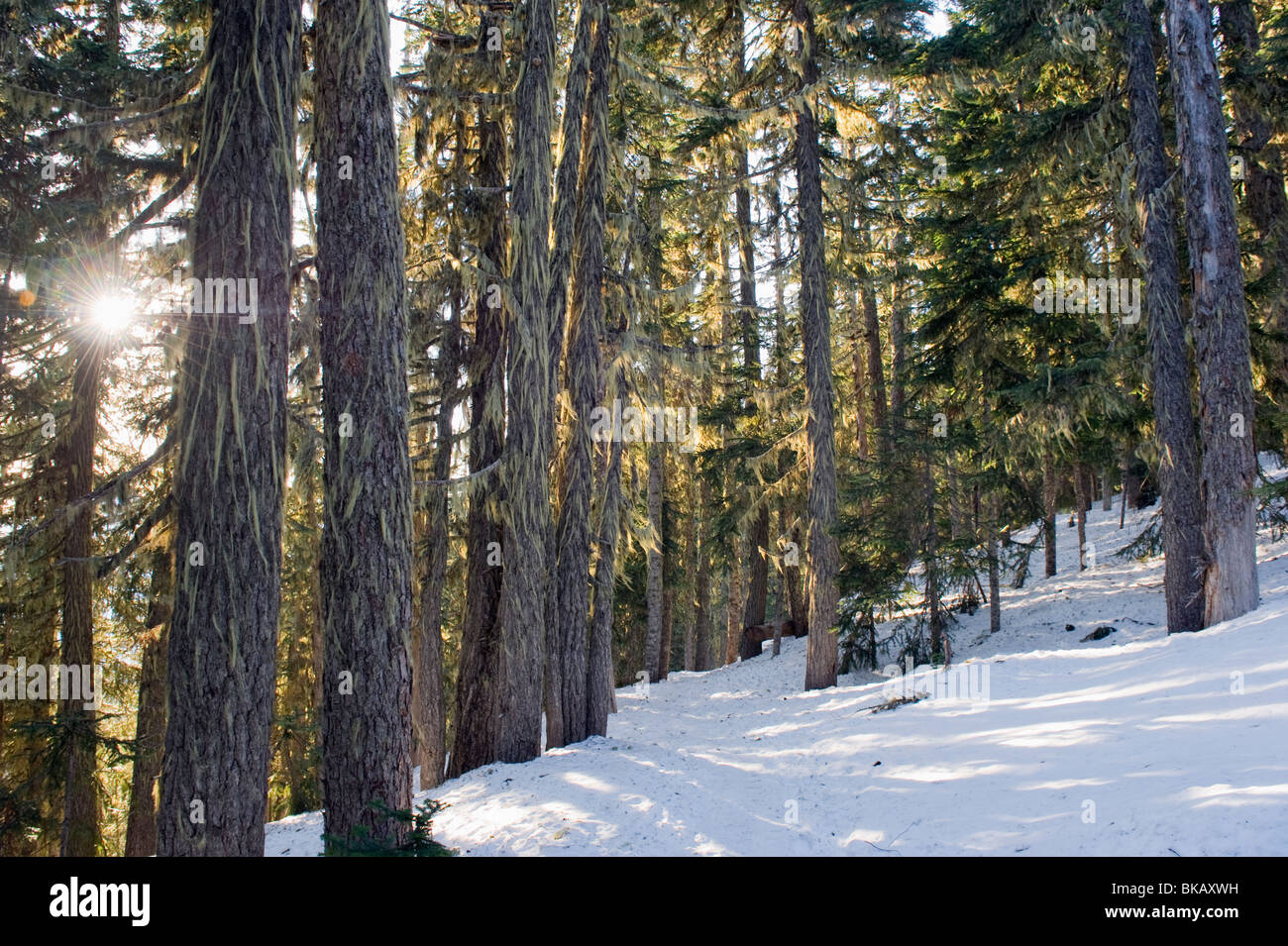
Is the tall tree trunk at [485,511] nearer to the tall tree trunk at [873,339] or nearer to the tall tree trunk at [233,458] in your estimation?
the tall tree trunk at [233,458]

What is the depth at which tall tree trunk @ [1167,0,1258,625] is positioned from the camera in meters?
9.70

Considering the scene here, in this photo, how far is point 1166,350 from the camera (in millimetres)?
11148

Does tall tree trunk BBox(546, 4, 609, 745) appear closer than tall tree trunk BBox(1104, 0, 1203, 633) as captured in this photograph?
Yes

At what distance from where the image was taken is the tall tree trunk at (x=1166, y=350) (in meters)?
10.8

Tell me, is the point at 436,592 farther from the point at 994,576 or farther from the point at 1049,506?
the point at 1049,506

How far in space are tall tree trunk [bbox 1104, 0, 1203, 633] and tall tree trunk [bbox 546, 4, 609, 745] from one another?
27.4 ft

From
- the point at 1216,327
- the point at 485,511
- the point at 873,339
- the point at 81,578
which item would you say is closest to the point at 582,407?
the point at 485,511

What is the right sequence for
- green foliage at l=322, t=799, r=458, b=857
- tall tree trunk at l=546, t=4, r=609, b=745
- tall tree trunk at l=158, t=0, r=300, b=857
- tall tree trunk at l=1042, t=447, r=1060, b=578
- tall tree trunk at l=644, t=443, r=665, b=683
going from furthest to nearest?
1. tall tree trunk at l=644, t=443, r=665, b=683
2. tall tree trunk at l=1042, t=447, r=1060, b=578
3. tall tree trunk at l=546, t=4, r=609, b=745
4. tall tree trunk at l=158, t=0, r=300, b=857
5. green foliage at l=322, t=799, r=458, b=857

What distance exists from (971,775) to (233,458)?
6.55 m

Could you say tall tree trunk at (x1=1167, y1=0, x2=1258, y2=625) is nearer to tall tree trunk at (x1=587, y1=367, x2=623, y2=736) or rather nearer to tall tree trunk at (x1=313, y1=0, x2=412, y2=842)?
tall tree trunk at (x1=587, y1=367, x2=623, y2=736)

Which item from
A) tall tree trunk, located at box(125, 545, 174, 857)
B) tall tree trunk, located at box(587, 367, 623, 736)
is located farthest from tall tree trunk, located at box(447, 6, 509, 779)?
tall tree trunk, located at box(125, 545, 174, 857)

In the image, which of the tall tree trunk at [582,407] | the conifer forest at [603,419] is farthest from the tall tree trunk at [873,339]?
the tall tree trunk at [582,407]

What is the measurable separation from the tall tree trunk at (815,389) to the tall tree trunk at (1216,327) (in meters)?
5.80
